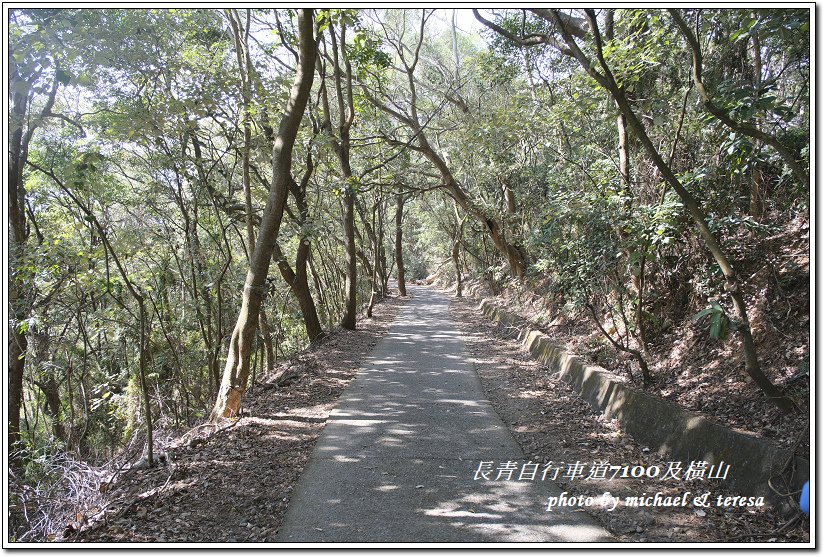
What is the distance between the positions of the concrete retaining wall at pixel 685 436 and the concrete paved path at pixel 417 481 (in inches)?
44.4

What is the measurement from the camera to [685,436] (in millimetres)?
4180

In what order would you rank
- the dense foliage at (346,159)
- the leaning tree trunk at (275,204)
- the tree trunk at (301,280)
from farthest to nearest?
the tree trunk at (301,280) < the leaning tree trunk at (275,204) < the dense foliage at (346,159)

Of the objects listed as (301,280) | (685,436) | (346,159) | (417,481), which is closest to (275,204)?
(417,481)

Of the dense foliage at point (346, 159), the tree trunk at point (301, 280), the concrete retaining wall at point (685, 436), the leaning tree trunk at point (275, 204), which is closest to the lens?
the concrete retaining wall at point (685, 436)

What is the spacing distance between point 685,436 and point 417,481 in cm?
229

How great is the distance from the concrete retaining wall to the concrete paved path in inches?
44.4

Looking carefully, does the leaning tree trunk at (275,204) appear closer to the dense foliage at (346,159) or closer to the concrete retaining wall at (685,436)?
the dense foliage at (346,159)

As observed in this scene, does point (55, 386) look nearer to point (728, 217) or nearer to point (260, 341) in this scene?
point (260, 341)

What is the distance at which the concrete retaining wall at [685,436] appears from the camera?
10.7 ft

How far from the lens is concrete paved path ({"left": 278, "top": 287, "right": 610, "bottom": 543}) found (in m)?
3.34

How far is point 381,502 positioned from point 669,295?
5010 mm

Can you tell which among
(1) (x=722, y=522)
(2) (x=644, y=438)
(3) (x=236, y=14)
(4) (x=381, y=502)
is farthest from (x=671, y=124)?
(3) (x=236, y=14)

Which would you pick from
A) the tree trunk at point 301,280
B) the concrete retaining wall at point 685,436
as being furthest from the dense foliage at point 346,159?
the concrete retaining wall at point 685,436

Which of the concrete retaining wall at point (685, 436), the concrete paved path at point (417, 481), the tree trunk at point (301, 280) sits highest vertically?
the tree trunk at point (301, 280)
